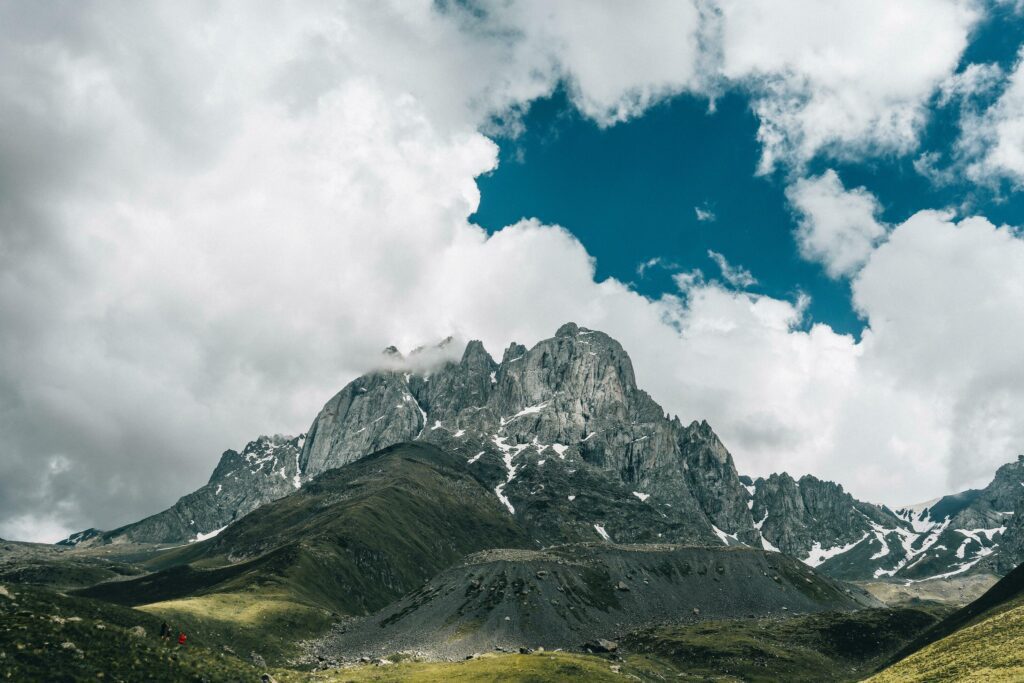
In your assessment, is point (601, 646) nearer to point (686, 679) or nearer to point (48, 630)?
point (686, 679)

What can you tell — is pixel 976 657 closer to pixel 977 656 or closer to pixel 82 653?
pixel 977 656

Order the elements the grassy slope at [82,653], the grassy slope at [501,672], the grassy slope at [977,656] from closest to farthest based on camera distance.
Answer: the grassy slope at [82,653] < the grassy slope at [977,656] < the grassy slope at [501,672]

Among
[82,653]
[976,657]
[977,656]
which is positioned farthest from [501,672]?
[82,653]

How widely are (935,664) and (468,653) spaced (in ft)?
423

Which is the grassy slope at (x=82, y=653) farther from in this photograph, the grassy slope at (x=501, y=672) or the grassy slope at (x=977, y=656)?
the grassy slope at (x=977, y=656)

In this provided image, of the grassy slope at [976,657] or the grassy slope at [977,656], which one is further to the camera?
the grassy slope at [977,656]

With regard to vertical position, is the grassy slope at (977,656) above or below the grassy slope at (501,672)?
below

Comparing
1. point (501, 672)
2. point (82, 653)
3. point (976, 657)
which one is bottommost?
point (976, 657)

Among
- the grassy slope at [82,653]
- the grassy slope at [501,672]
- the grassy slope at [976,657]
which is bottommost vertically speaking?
the grassy slope at [976,657]

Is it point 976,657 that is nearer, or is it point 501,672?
point 976,657

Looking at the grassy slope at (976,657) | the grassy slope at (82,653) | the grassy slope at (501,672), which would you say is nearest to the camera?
the grassy slope at (82,653)

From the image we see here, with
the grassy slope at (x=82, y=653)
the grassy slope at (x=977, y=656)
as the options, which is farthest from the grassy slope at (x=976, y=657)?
the grassy slope at (x=82, y=653)

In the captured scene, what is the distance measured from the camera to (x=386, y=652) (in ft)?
620

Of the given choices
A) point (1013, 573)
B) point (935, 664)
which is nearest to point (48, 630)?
point (935, 664)
